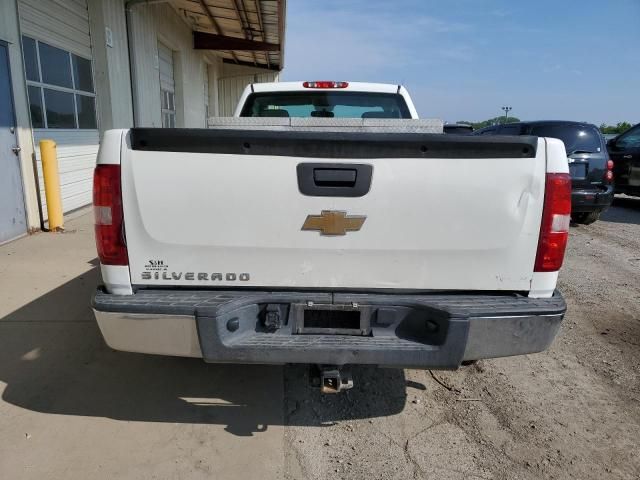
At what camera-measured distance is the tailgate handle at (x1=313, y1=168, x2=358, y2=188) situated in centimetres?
219

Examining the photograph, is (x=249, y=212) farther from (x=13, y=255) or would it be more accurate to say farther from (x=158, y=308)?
(x=13, y=255)

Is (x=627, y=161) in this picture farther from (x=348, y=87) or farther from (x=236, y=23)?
(x=236, y=23)

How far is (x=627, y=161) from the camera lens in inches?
403

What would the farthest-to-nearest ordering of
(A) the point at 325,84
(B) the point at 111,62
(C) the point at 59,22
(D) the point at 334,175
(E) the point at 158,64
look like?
1. (E) the point at 158,64
2. (B) the point at 111,62
3. (C) the point at 59,22
4. (A) the point at 325,84
5. (D) the point at 334,175

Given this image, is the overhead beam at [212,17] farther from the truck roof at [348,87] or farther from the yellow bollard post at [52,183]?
the truck roof at [348,87]

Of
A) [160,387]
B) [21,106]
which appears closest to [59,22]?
[21,106]

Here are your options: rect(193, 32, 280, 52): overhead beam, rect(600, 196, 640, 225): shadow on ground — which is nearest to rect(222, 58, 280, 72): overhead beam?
rect(193, 32, 280, 52): overhead beam

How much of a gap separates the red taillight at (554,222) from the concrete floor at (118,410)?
1627mm

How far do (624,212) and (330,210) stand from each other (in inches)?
436

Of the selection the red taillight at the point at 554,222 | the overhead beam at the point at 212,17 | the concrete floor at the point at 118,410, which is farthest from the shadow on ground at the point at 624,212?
the overhead beam at the point at 212,17

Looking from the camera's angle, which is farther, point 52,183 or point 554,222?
point 52,183

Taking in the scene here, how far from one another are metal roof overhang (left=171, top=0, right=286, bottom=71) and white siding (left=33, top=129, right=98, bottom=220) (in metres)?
5.36

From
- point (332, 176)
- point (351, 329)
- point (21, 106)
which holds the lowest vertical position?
point (351, 329)

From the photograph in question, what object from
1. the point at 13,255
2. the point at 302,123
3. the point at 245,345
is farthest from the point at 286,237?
the point at 13,255
